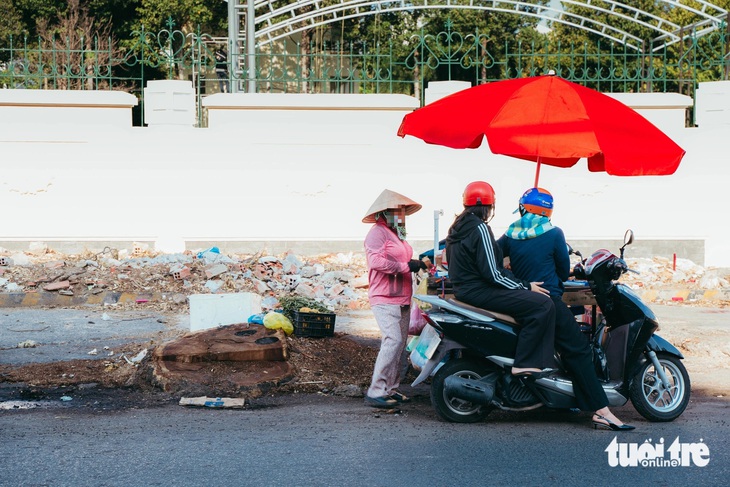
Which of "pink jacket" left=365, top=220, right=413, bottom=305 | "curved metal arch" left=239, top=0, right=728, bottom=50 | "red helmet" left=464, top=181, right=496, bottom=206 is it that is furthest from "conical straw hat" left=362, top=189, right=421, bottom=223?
"curved metal arch" left=239, top=0, right=728, bottom=50

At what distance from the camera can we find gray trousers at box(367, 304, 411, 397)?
6.93 metres

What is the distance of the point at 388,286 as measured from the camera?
22.8ft

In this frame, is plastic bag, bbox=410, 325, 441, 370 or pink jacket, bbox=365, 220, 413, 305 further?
pink jacket, bbox=365, 220, 413, 305

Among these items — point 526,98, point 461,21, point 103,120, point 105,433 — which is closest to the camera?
point 105,433

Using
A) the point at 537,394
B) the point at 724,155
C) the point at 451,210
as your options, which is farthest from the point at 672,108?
the point at 537,394

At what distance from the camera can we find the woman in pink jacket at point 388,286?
6.90 metres

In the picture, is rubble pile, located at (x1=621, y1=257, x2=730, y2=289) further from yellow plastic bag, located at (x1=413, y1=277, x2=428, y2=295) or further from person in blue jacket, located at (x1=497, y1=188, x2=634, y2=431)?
person in blue jacket, located at (x1=497, y1=188, x2=634, y2=431)

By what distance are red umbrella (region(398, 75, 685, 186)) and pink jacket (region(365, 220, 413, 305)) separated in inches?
35.3

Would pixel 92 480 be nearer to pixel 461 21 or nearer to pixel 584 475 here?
pixel 584 475

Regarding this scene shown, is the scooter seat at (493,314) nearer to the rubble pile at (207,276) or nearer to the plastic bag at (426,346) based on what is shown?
the plastic bag at (426,346)

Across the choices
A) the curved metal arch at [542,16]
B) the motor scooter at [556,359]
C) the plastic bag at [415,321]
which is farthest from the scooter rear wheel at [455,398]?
the curved metal arch at [542,16]

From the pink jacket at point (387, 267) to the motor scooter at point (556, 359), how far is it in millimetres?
404

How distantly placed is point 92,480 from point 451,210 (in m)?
10.1

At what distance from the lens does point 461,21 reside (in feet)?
106
